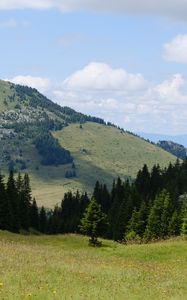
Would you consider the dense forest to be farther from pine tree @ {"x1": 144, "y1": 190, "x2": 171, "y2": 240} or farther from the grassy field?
the grassy field

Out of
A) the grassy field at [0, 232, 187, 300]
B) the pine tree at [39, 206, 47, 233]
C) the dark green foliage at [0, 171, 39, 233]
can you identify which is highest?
the grassy field at [0, 232, 187, 300]

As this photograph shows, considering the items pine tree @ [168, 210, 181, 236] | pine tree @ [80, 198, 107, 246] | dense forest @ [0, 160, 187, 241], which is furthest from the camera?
pine tree @ [168, 210, 181, 236]

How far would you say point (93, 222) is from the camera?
6769 cm

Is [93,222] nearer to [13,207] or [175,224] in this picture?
[175,224]

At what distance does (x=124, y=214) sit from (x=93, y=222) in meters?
36.8

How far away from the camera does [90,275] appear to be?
24.1m

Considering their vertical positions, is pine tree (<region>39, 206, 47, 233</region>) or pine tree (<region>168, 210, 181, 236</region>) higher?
pine tree (<region>168, 210, 181, 236</region>)

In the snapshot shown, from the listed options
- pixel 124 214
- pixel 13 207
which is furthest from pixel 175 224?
pixel 13 207

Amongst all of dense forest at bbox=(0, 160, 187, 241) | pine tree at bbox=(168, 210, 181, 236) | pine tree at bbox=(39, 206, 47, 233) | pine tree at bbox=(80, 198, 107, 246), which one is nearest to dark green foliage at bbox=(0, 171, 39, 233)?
dense forest at bbox=(0, 160, 187, 241)

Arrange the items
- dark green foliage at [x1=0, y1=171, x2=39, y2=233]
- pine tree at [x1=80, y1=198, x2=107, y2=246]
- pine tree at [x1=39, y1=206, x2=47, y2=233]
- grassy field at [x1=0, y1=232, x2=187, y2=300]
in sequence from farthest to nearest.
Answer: pine tree at [x1=39, y1=206, x2=47, y2=233] < dark green foliage at [x1=0, y1=171, x2=39, y2=233] < pine tree at [x1=80, y1=198, x2=107, y2=246] < grassy field at [x1=0, y1=232, x2=187, y2=300]

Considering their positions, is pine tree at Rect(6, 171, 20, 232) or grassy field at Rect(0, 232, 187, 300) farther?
pine tree at Rect(6, 171, 20, 232)

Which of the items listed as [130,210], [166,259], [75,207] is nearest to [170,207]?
[130,210]

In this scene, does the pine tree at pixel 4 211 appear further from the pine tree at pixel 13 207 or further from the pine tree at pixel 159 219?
the pine tree at pixel 159 219

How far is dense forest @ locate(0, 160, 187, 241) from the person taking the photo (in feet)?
243
